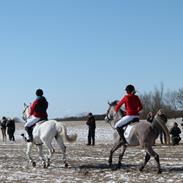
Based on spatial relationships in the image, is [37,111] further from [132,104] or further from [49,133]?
[132,104]

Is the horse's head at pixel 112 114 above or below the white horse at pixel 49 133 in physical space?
above

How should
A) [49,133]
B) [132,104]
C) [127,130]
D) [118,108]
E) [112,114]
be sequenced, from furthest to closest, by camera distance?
[112,114] → [49,133] → [118,108] → [132,104] → [127,130]

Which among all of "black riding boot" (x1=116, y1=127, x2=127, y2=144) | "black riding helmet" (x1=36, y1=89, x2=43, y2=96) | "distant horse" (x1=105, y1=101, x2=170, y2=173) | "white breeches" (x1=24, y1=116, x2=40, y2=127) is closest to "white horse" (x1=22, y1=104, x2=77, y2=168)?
"white breeches" (x1=24, y1=116, x2=40, y2=127)

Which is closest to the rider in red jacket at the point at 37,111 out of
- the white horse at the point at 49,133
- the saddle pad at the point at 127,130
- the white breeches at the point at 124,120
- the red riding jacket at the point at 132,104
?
the white horse at the point at 49,133

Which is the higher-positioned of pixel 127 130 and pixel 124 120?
pixel 124 120

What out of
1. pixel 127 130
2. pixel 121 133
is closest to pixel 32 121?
pixel 121 133

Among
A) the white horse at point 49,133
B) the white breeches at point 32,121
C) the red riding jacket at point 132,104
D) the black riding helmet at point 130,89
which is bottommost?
the white horse at point 49,133

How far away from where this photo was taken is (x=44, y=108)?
15859mm

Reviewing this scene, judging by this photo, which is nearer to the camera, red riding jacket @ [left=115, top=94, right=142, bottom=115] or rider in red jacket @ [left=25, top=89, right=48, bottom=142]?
red riding jacket @ [left=115, top=94, right=142, bottom=115]

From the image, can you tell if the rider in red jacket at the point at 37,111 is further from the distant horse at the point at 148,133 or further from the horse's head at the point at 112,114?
the distant horse at the point at 148,133

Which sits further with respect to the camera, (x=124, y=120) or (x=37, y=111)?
(x=37, y=111)

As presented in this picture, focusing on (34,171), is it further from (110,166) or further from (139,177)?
(139,177)

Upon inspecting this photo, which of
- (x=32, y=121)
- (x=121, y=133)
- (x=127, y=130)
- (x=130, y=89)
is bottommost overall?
(x=121, y=133)

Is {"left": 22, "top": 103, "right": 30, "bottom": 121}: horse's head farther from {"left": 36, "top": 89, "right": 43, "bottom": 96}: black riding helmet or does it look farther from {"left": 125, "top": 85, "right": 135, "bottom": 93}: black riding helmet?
{"left": 125, "top": 85, "right": 135, "bottom": 93}: black riding helmet
